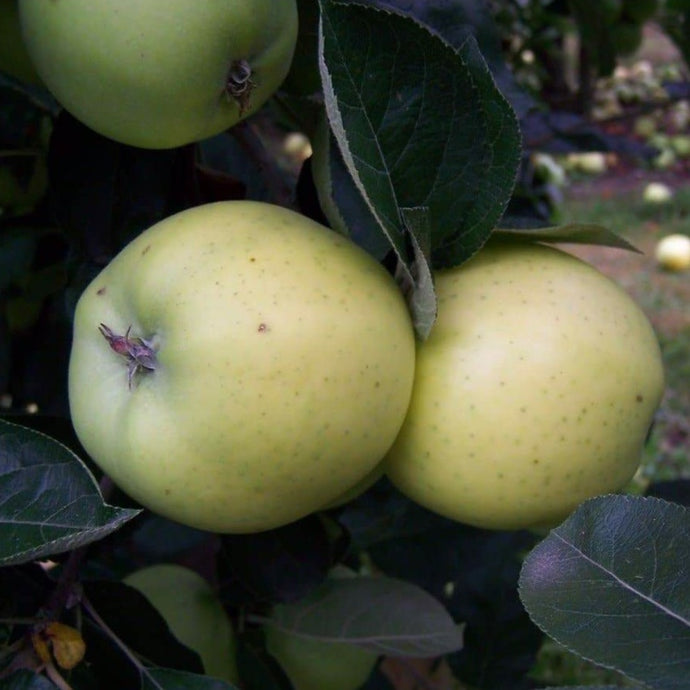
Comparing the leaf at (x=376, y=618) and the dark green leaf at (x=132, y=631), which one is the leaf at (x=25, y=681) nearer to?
the dark green leaf at (x=132, y=631)

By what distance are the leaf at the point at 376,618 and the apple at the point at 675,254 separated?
3424 millimetres

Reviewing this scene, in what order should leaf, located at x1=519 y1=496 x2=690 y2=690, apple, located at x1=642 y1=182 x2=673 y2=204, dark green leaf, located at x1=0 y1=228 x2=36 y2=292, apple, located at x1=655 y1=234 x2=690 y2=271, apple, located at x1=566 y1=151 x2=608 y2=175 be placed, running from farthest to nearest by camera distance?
apple, located at x1=566 y1=151 x2=608 y2=175 < apple, located at x1=642 y1=182 x2=673 y2=204 < apple, located at x1=655 y1=234 x2=690 y2=271 < dark green leaf, located at x1=0 y1=228 x2=36 y2=292 < leaf, located at x1=519 y1=496 x2=690 y2=690

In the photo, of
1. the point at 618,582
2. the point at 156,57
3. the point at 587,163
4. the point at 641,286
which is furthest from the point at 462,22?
the point at 587,163

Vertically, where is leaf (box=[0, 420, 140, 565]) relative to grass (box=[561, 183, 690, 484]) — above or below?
above

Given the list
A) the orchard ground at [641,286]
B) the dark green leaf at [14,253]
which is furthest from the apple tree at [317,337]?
the orchard ground at [641,286]

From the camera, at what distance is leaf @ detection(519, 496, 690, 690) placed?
1.61 feet

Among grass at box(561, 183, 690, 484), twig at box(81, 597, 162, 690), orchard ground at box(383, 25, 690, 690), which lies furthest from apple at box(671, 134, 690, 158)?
twig at box(81, 597, 162, 690)

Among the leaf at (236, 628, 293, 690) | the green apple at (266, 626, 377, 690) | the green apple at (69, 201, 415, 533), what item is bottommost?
the green apple at (266, 626, 377, 690)

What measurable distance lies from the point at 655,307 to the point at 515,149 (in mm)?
3242

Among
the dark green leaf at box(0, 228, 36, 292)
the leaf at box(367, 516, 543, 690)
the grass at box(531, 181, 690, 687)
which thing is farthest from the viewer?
the grass at box(531, 181, 690, 687)

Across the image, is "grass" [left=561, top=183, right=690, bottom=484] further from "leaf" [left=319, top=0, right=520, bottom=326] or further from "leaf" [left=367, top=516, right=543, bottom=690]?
"leaf" [left=319, top=0, right=520, bottom=326]

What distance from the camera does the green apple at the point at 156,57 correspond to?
0.54 m

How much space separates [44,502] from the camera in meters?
0.54

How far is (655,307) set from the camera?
3682 millimetres
